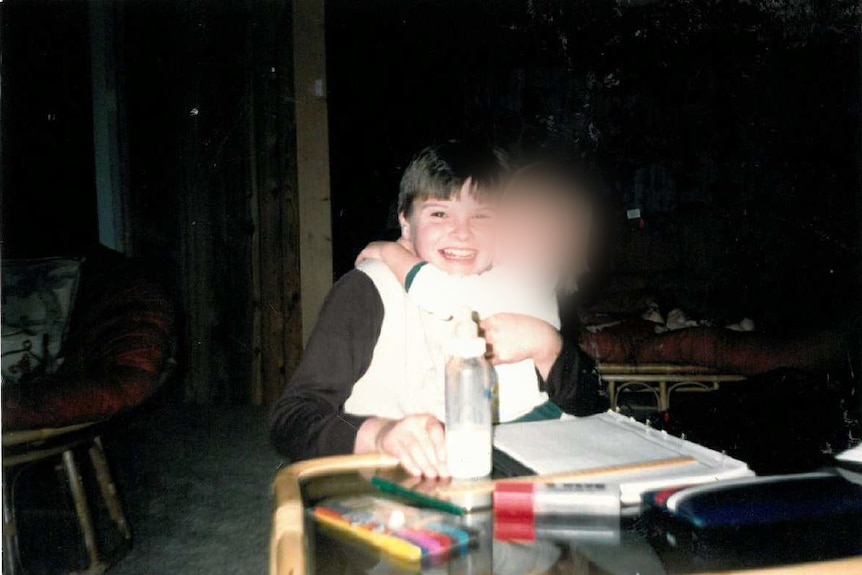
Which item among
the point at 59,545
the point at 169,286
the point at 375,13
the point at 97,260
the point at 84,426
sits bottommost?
the point at 59,545

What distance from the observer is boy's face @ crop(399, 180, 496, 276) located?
3.87ft

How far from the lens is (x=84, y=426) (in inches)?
66.3

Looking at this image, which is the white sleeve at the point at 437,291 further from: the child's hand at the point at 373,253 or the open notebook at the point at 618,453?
the open notebook at the point at 618,453

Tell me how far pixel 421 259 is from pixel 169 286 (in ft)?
7.21

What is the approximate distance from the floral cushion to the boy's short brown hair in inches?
46.1

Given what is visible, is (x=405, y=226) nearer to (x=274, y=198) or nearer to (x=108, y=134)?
(x=274, y=198)


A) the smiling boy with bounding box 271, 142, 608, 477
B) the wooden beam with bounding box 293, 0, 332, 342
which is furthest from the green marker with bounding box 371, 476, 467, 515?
the wooden beam with bounding box 293, 0, 332, 342

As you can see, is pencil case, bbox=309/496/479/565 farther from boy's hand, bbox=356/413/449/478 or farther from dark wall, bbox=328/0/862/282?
dark wall, bbox=328/0/862/282

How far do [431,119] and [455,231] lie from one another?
1.76 metres

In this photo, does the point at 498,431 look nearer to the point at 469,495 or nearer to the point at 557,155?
the point at 469,495

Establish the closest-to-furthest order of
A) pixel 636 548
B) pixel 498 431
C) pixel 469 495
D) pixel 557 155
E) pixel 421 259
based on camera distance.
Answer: pixel 636 548 → pixel 469 495 → pixel 498 431 → pixel 421 259 → pixel 557 155

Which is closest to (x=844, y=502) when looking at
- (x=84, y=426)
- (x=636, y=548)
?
(x=636, y=548)

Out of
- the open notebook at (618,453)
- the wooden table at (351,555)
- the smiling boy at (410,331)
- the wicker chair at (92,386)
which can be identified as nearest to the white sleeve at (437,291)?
the smiling boy at (410,331)

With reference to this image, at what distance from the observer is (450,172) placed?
1.17 metres
